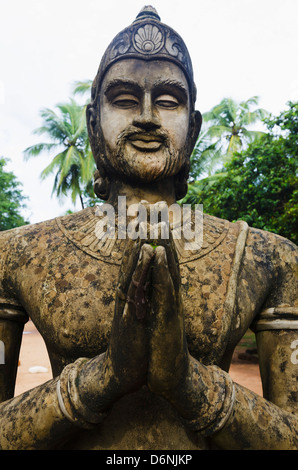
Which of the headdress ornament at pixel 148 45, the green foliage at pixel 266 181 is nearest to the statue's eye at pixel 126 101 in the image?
the headdress ornament at pixel 148 45

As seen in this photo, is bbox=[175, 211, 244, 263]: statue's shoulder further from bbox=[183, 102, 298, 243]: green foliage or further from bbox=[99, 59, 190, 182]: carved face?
bbox=[183, 102, 298, 243]: green foliage

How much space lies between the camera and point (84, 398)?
1.64m

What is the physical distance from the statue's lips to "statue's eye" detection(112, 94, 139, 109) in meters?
0.20

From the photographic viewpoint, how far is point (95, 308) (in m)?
1.98

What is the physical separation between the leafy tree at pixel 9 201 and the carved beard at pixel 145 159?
54.5ft

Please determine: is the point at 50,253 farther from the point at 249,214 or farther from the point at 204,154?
the point at 204,154

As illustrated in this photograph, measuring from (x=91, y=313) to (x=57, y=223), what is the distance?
70 cm

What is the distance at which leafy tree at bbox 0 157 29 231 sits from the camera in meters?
18.6

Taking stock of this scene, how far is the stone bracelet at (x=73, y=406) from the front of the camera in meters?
1.65

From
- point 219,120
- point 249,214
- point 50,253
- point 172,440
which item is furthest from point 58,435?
point 219,120

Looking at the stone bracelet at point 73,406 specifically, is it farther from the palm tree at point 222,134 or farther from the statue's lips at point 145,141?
the palm tree at point 222,134

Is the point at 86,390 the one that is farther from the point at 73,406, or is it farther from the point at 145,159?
the point at 145,159

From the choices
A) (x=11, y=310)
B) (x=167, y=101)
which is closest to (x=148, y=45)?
(x=167, y=101)

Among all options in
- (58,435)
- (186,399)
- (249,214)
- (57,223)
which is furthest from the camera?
(249,214)
